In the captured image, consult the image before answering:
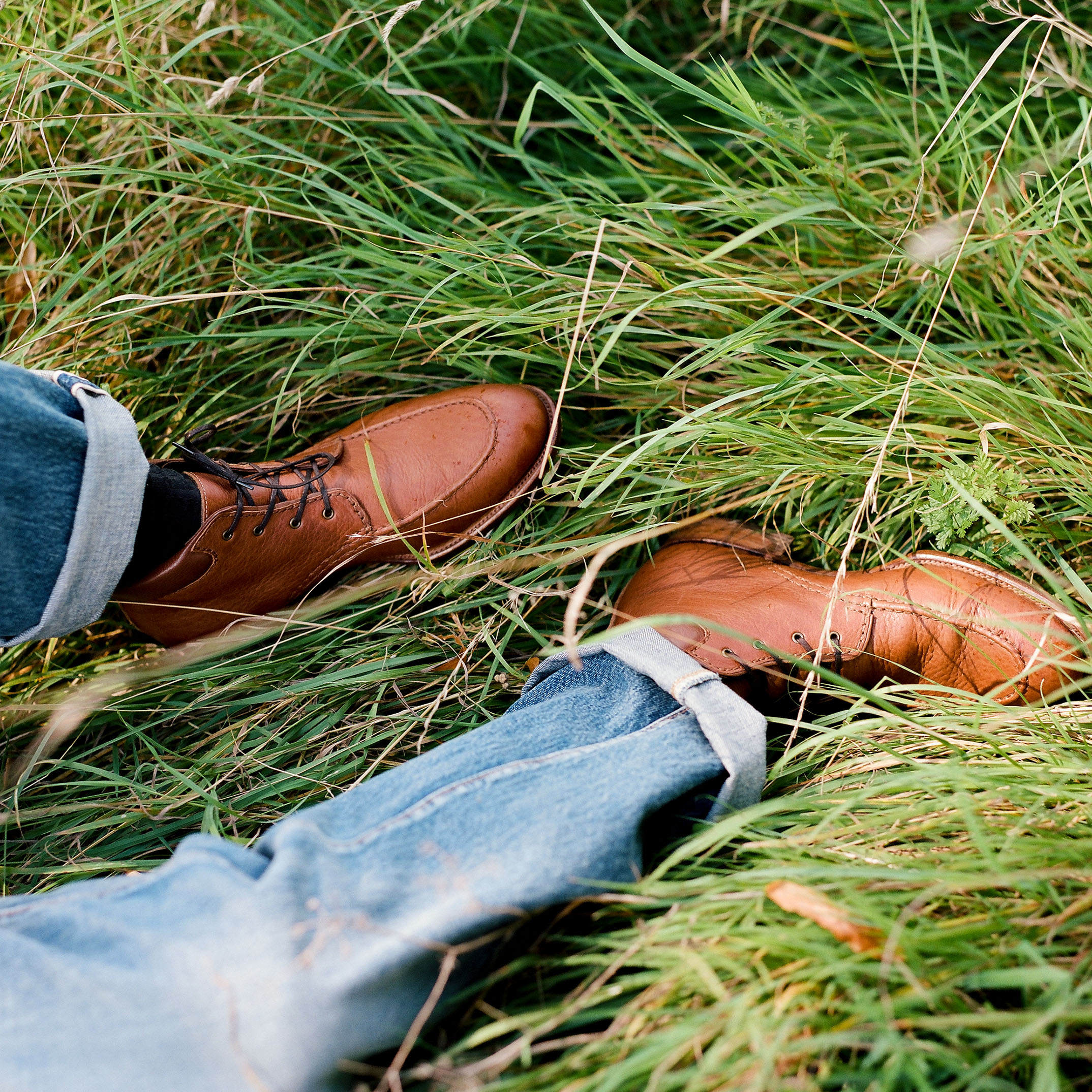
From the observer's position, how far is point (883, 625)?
130cm

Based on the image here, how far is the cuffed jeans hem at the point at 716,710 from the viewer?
1083 mm

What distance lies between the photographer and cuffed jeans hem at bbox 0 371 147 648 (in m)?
1.08

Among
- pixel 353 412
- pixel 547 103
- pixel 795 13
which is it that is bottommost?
pixel 353 412

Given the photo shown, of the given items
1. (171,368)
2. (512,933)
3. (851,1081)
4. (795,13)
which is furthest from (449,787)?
(795,13)

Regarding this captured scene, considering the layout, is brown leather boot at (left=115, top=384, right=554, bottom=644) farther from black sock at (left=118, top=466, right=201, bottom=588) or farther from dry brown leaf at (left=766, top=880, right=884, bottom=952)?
dry brown leaf at (left=766, top=880, right=884, bottom=952)

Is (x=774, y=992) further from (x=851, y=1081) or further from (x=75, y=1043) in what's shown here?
(x=75, y=1043)

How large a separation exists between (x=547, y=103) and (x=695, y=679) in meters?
1.27

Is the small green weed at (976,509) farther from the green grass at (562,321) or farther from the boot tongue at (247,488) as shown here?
the boot tongue at (247,488)

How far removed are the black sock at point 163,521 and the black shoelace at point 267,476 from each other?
0.20ft

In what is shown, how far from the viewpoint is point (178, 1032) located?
2.54ft

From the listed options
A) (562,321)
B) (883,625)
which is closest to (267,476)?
(562,321)

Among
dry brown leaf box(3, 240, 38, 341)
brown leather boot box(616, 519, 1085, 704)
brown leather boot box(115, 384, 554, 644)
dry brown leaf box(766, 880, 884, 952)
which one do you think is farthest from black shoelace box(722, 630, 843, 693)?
dry brown leaf box(3, 240, 38, 341)

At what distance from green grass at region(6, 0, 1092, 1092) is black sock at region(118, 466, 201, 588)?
261 millimetres

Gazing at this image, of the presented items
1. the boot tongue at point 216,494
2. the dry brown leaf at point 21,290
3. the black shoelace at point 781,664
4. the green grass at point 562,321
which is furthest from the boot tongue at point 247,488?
the black shoelace at point 781,664
